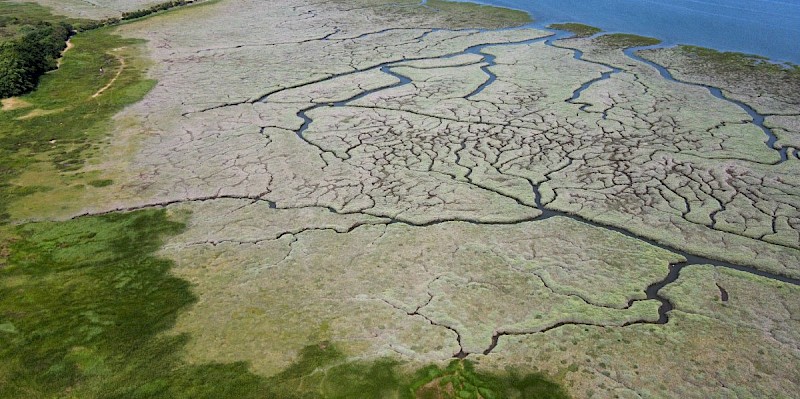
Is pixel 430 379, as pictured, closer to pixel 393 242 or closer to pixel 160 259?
pixel 393 242

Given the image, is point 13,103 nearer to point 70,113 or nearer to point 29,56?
point 70,113

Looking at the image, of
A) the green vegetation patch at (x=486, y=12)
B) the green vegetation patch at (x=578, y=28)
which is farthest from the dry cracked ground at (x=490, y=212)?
the green vegetation patch at (x=486, y=12)

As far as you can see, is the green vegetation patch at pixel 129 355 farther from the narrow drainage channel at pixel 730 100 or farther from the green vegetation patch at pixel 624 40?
the green vegetation patch at pixel 624 40

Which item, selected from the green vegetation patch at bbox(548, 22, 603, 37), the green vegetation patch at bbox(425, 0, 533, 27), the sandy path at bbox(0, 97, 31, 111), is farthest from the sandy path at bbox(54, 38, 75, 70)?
the green vegetation patch at bbox(548, 22, 603, 37)

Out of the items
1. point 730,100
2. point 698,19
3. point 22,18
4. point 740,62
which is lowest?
point 730,100

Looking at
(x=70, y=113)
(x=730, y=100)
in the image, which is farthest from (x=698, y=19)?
(x=70, y=113)

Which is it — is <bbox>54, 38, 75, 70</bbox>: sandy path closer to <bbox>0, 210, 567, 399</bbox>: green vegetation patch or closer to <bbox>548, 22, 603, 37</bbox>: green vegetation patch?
<bbox>0, 210, 567, 399</bbox>: green vegetation patch

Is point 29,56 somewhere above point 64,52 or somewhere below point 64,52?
above
